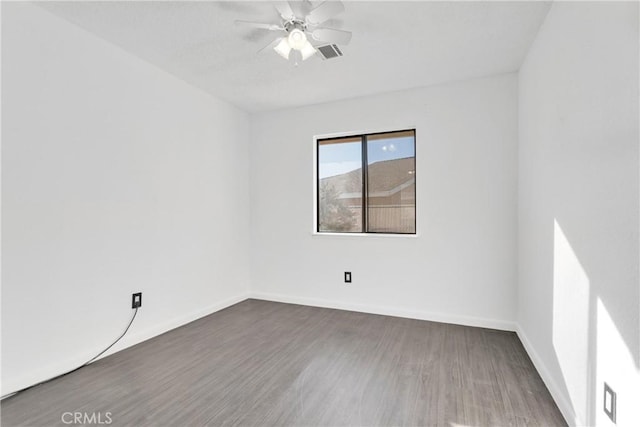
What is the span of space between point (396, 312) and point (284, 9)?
9.50 feet

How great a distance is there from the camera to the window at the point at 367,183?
3.40 m

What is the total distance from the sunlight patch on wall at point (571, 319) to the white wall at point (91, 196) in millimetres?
3040

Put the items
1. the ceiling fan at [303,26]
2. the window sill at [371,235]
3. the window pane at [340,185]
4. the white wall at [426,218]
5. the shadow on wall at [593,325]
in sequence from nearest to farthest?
the shadow on wall at [593,325]
the ceiling fan at [303,26]
the white wall at [426,218]
the window sill at [371,235]
the window pane at [340,185]

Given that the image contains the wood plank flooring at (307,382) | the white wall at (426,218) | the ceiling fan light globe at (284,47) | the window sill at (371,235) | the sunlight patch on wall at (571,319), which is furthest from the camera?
the window sill at (371,235)

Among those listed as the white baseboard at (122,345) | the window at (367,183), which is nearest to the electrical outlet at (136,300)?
the white baseboard at (122,345)

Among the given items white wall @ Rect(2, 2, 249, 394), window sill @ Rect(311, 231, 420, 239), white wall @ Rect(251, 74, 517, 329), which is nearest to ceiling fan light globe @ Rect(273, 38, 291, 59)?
white wall @ Rect(2, 2, 249, 394)

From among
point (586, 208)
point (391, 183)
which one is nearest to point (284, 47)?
point (391, 183)

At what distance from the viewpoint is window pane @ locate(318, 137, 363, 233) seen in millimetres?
3662

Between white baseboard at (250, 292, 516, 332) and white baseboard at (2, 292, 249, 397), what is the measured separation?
52 cm

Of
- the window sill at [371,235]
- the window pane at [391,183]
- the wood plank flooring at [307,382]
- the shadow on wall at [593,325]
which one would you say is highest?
the window pane at [391,183]

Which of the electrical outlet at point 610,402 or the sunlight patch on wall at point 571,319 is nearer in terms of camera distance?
the electrical outlet at point 610,402

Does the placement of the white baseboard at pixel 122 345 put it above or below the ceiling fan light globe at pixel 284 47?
below

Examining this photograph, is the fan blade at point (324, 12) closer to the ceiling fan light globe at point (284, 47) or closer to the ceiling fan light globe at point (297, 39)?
the ceiling fan light globe at point (297, 39)

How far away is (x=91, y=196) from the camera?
230cm
